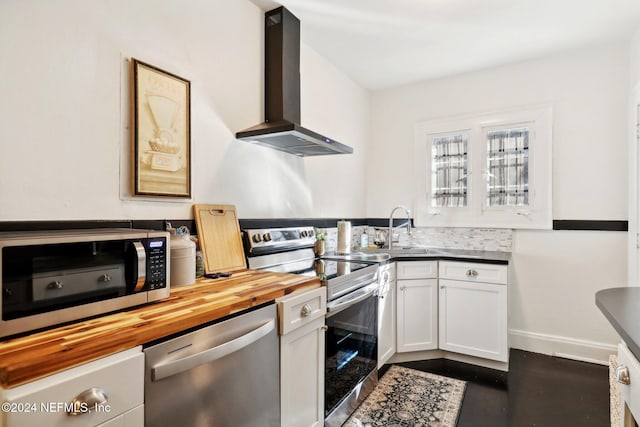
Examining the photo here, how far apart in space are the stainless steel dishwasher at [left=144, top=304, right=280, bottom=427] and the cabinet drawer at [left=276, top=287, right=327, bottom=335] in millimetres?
47

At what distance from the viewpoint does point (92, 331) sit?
2.83ft

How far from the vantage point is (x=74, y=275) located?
37.9 inches

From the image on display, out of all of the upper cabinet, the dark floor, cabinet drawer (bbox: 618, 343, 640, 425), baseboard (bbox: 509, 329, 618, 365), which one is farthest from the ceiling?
the dark floor

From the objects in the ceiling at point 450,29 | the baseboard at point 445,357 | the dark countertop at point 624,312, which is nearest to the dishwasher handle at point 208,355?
the dark countertop at point 624,312

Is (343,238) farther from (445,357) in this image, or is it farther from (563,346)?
(563,346)

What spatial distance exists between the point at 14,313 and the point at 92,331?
0.59 ft

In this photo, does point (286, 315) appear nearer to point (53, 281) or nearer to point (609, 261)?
→ point (53, 281)

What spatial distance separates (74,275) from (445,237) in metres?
2.95

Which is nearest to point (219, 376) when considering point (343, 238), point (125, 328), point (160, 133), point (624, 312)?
point (125, 328)

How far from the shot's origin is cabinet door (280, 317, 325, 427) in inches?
55.1

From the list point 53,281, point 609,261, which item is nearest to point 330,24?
point 53,281

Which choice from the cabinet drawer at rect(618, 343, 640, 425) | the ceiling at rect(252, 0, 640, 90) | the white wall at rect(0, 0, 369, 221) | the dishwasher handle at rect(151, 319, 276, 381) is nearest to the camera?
the cabinet drawer at rect(618, 343, 640, 425)

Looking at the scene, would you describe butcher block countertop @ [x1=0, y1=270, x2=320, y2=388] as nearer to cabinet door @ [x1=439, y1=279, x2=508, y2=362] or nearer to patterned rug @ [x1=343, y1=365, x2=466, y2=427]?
patterned rug @ [x1=343, y1=365, x2=466, y2=427]

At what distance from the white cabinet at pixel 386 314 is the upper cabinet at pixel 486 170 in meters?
1.01
